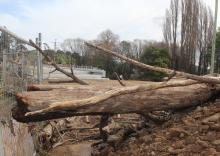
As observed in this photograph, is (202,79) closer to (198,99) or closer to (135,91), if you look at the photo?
(198,99)

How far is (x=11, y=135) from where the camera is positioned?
5293mm

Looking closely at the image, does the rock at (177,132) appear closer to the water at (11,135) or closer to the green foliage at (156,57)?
the water at (11,135)

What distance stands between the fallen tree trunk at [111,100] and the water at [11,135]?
0.19 metres

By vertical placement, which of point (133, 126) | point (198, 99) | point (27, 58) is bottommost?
point (133, 126)

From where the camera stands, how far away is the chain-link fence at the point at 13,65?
510 centimetres

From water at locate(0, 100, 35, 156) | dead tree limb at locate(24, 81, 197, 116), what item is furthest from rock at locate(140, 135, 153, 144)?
water at locate(0, 100, 35, 156)

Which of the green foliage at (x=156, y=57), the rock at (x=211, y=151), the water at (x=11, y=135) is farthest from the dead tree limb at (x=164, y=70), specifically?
the green foliage at (x=156, y=57)

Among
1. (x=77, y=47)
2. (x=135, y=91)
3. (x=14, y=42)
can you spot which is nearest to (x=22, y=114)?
(x=14, y=42)

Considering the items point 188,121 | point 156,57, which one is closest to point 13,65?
point 188,121

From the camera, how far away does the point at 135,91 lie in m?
5.95

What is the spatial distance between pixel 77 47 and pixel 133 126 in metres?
13.6

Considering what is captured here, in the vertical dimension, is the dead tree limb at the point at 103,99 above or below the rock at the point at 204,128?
above

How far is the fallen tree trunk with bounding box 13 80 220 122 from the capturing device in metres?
5.45

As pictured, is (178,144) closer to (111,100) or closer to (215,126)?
(215,126)
